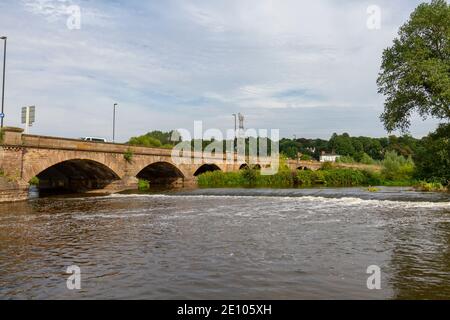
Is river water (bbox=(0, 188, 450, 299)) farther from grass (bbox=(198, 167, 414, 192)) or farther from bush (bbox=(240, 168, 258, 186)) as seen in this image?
bush (bbox=(240, 168, 258, 186))

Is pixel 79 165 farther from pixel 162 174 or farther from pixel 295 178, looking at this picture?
pixel 295 178

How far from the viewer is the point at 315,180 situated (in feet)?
178

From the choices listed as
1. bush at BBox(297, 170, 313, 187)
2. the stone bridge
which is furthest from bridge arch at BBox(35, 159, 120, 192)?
bush at BBox(297, 170, 313, 187)

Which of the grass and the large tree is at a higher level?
the large tree

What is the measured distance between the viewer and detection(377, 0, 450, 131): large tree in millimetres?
31938

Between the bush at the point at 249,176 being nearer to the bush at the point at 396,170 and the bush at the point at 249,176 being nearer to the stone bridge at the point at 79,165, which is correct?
the stone bridge at the point at 79,165

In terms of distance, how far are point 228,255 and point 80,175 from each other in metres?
37.9

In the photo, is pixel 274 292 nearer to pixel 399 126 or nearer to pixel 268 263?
pixel 268 263

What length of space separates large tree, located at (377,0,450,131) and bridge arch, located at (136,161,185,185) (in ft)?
96.6

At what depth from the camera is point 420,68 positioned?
32.0 meters

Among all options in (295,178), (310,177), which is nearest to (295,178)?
(295,178)
